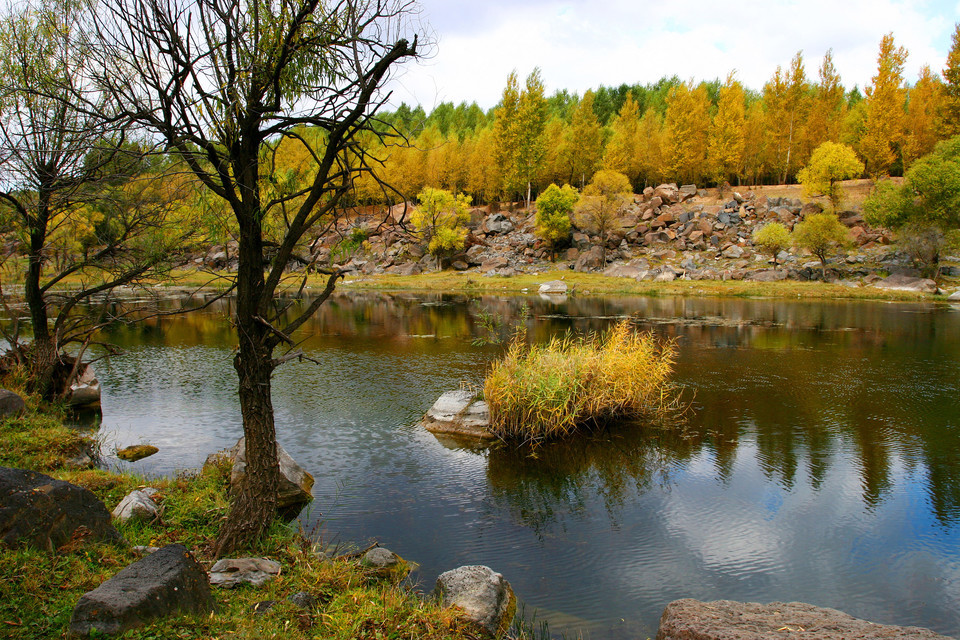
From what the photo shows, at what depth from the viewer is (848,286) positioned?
51156mm

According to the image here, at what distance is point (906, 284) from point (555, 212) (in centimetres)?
3530

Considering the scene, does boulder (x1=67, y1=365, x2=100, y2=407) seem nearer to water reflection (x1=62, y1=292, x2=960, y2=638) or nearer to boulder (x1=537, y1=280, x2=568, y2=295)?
water reflection (x1=62, y1=292, x2=960, y2=638)

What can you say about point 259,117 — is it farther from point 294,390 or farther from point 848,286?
point 848,286

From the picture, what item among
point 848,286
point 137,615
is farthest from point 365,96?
point 848,286

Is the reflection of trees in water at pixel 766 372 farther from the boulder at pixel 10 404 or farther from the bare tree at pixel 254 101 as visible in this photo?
the boulder at pixel 10 404

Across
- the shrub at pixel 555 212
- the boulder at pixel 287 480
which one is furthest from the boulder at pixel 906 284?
the boulder at pixel 287 480

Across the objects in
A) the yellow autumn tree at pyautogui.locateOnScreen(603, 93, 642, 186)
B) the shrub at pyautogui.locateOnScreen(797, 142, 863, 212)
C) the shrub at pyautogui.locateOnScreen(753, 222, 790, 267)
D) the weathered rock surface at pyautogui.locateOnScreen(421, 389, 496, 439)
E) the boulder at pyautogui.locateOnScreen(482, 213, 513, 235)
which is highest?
the yellow autumn tree at pyautogui.locateOnScreen(603, 93, 642, 186)

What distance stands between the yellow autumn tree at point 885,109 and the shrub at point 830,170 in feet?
22.2

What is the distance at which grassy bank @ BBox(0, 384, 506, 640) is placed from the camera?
480 centimetres

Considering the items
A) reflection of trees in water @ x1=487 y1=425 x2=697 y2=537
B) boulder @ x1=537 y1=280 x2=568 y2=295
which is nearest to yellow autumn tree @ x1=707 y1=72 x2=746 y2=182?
boulder @ x1=537 y1=280 x2=568 y2=295

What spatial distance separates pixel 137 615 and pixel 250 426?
2771mm

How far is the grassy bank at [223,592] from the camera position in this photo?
4.80 meters

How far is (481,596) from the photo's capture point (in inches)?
270

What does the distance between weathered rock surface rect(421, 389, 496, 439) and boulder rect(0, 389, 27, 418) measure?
8.99 meters
